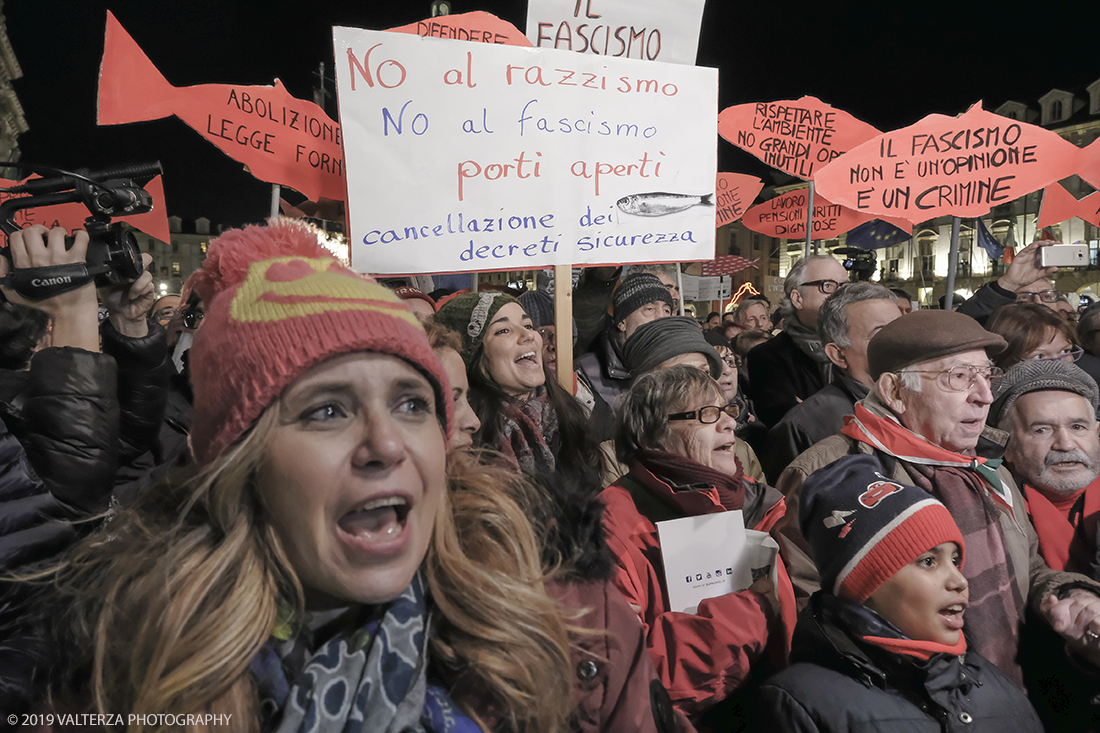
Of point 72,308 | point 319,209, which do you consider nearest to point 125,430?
point 72,308

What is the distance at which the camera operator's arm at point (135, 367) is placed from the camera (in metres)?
2.17

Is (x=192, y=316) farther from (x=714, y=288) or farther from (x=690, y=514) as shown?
(x=714, y=288)

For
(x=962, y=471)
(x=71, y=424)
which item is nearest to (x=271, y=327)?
(x=71, y=424)

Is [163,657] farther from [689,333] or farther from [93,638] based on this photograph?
→ [689,333]

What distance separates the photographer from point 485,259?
297 cm

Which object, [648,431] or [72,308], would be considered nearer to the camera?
[72,308]

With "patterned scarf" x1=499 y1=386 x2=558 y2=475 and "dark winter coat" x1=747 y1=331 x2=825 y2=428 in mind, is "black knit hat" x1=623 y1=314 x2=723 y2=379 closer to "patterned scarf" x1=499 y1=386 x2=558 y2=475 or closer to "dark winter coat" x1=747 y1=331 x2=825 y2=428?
"patterned scarf" x1=499 y1=386 x2=558 y2=475

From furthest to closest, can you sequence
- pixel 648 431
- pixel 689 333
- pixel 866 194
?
pixel 866 194 < pixel 689 333 < pixel 648 431

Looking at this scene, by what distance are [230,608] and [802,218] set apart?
26.9 ft

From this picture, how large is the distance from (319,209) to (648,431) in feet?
14.3

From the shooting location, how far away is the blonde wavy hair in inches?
44.6

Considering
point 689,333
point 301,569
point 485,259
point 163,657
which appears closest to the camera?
point 163,657

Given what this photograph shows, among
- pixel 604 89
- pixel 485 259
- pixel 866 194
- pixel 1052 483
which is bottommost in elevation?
pixel 1052 483

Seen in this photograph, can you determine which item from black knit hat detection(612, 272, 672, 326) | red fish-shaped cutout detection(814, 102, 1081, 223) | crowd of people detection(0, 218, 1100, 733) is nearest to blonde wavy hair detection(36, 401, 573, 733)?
crowd of people detection(0, 218, 1100, 733)
